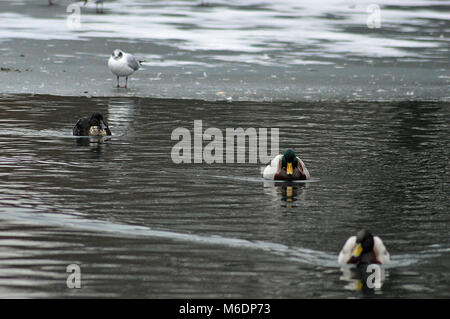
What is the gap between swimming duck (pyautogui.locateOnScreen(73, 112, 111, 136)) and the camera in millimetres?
16984

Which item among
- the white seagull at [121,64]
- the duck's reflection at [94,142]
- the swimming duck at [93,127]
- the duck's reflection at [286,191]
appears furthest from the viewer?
the white seagull at [121,64]

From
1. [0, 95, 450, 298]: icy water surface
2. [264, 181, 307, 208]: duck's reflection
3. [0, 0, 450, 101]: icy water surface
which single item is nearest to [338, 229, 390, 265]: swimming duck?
[0, 95, 450, 298]: icy water surface

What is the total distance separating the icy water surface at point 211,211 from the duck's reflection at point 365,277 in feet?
0.17

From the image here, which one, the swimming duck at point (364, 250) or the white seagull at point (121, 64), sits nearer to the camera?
the swimming duck at point (364, 250)

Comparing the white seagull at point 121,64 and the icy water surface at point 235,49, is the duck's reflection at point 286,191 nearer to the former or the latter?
the icy water surface at point 235,49

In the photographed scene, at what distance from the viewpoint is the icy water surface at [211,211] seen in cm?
874

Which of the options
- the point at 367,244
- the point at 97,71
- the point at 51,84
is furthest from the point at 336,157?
the point at 97,71

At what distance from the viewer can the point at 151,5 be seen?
38406 mm

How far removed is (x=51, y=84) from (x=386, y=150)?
9930 mm

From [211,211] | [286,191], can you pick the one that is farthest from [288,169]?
[211,211]

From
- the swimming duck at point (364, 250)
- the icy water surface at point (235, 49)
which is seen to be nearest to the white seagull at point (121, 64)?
the icy water surface at point (235, 49)

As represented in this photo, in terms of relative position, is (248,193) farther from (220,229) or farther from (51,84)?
(51,84)

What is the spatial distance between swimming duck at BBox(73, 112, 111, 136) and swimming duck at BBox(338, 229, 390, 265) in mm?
8436

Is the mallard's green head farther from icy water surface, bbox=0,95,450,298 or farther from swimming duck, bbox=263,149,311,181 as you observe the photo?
icy water surface, bbox=0,95,450,298
